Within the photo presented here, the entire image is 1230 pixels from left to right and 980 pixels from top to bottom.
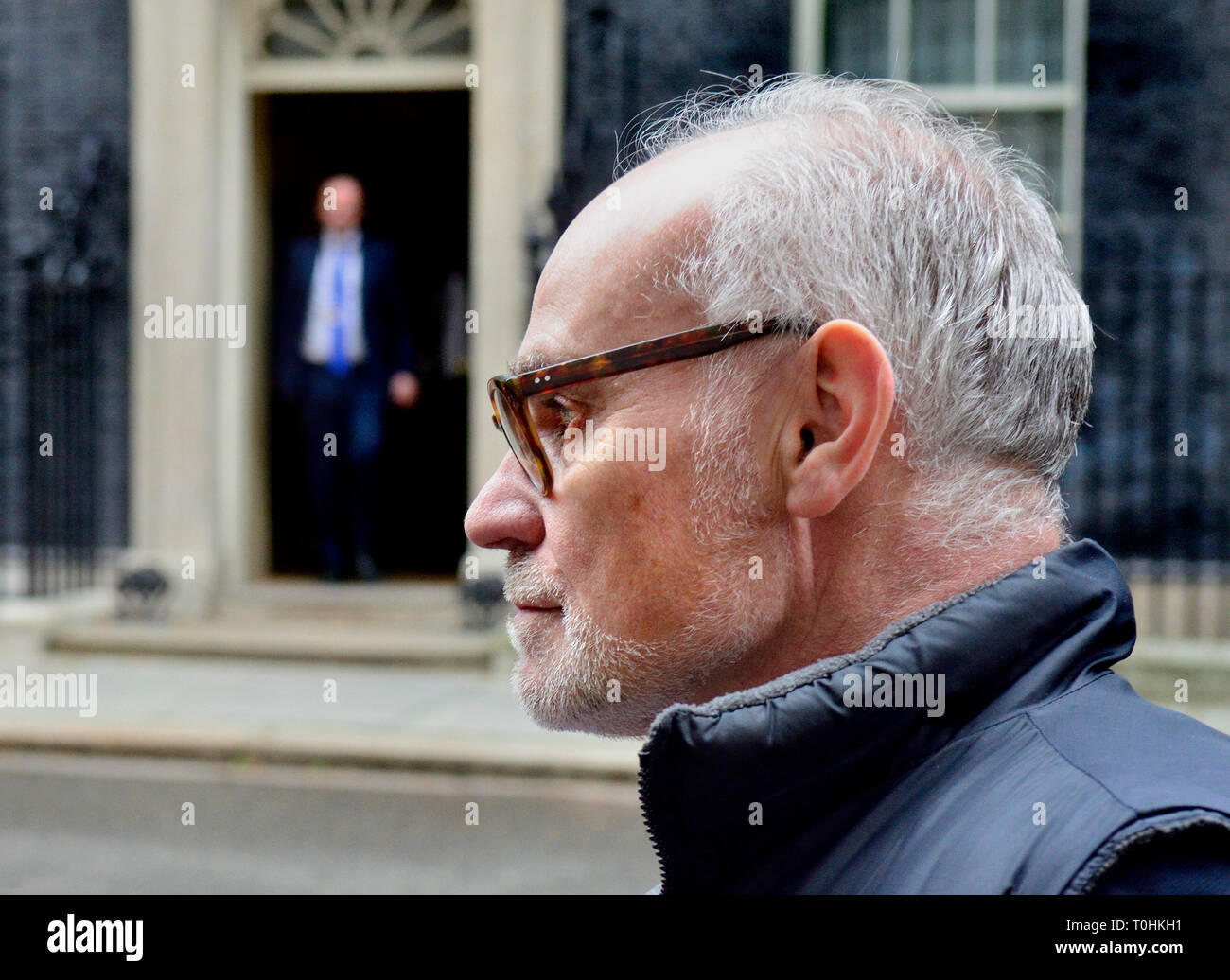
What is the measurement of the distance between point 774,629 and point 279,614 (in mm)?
7922

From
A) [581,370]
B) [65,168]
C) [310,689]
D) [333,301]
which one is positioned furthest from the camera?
[65,168]

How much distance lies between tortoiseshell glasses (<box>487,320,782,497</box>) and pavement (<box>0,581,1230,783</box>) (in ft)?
15.5

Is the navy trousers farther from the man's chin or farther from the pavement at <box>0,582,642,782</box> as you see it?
the man's chin

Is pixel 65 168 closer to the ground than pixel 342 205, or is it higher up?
higher up

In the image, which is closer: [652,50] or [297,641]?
[297,641]

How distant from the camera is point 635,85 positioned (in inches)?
340

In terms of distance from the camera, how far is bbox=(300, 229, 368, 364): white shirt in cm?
884

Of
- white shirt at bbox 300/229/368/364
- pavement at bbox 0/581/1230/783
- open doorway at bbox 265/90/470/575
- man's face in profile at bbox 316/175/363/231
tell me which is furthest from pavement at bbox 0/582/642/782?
man's face in profile at bbox 316/175/363/231

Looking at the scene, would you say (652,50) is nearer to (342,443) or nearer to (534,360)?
(342,443)

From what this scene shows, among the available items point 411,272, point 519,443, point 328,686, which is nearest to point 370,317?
point 411,272

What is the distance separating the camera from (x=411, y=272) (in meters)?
11.0

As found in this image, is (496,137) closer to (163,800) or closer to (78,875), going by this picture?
(163,800)

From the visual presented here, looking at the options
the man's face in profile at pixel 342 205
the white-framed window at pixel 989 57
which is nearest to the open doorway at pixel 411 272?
the man's face in profile at pixel 342 205

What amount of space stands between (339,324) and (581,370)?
776 centimetres
